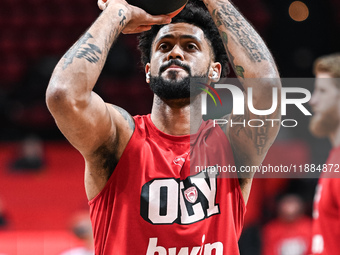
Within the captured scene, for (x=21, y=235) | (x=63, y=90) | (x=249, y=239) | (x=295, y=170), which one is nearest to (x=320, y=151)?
(x=295, y=170)

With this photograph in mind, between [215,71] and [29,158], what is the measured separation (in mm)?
5134

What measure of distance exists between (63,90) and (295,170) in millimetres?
5795

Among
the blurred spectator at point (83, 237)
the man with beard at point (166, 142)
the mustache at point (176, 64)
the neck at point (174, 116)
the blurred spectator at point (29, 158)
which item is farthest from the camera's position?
the blurred spectator at point (29, 158)

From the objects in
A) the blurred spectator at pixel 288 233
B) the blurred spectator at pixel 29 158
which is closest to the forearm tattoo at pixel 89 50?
the blurred spectator at pixel 288 233

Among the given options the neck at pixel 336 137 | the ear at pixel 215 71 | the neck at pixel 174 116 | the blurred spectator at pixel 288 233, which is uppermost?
the ear at pixel 215 71

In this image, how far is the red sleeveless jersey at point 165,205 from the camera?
248 cm

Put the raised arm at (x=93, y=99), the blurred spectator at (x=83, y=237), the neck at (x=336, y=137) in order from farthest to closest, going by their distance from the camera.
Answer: the blurred spectator at (x=83, y=237), the neck at (x=336, y=137), the raised arm at (x=93, y=99)

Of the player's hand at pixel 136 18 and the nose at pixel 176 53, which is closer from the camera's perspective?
the player's hand at pixel 136 18

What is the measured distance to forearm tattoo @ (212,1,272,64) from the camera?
8.48 feet

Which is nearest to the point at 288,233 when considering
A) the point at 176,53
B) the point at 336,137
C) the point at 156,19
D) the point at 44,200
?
the point at 336,137

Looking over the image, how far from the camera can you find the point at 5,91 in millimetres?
8398

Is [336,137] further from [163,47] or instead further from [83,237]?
[83,237]

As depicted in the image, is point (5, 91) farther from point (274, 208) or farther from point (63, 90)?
point (63, 90)

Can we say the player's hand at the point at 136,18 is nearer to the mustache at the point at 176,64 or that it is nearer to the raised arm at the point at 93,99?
the raised arm at the point at 93,99
